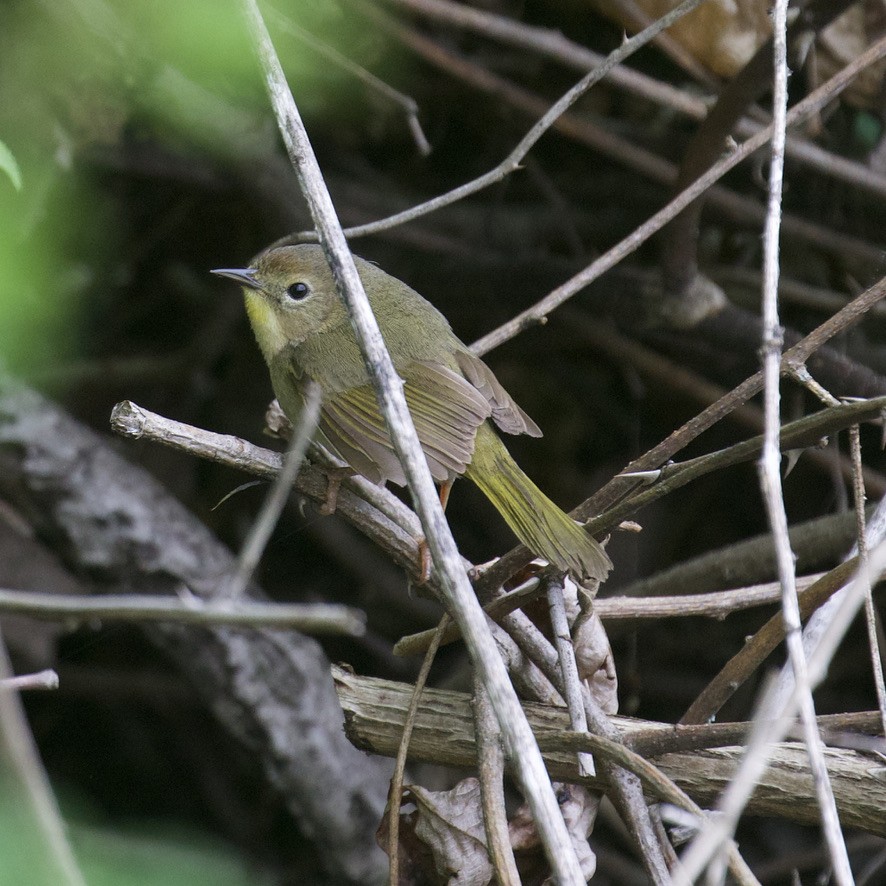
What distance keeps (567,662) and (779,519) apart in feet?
1.85

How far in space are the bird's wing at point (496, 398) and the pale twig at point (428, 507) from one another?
102cm

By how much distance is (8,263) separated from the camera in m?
1.68

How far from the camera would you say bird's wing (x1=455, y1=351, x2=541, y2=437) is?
266 centimetres

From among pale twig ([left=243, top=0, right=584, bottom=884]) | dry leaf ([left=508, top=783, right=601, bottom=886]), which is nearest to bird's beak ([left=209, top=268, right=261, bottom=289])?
pale twig ([left=243, top=0, right=584, bottom=884])

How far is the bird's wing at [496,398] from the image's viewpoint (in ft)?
8.71

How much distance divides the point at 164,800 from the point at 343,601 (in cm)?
92

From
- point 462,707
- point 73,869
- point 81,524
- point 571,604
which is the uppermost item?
point 81,524

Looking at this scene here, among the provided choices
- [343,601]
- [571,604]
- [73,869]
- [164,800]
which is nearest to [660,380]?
[343,601]

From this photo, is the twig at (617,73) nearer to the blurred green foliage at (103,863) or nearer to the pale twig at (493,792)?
the pale twig at (493,792)

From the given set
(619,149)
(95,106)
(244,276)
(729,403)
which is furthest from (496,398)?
(95,106)

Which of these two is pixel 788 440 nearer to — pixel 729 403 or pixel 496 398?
pixel 729 403

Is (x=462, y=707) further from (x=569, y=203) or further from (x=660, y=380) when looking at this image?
(x=569, y=203)

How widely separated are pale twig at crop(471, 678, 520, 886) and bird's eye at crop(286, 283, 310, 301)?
1523 millimetres

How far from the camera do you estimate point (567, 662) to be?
1771mm
